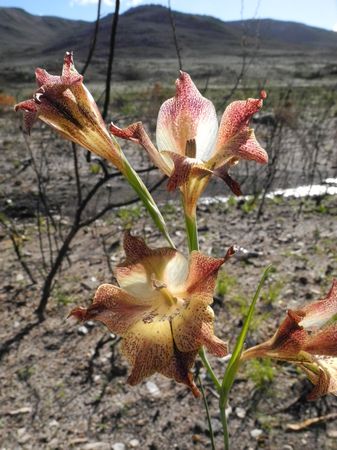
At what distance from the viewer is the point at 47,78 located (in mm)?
979

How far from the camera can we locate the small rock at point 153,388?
300cm

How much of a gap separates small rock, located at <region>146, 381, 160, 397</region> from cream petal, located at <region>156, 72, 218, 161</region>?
88.5 inches

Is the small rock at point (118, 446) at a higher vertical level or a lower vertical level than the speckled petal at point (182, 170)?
lower

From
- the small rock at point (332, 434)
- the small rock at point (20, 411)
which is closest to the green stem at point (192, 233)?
the small rock at point (332, 434)

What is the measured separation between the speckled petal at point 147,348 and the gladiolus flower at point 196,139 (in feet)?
0.89

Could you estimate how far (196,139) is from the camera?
1.07 meters

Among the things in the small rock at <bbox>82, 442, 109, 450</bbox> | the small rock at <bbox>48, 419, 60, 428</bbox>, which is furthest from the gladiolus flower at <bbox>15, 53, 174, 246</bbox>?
the small rock at <bbox>48, 419, 60, 428</bbox>

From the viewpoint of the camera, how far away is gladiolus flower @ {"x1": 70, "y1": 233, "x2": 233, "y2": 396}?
→ 0.84m

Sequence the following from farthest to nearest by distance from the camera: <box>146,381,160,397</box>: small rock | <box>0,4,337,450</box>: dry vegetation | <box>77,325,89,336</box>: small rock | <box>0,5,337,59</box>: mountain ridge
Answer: <box>0,5,337,59</box>: mountain ridge
<box>77,325,89,336</box>: small rock
<box>146,381,160,397</box>: small rock
<box>0,4,337,450</box>: dry vegetation

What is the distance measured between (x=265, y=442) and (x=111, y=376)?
103cm

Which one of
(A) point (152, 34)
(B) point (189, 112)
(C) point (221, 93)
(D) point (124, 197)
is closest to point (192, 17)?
(A) point (152, 34)

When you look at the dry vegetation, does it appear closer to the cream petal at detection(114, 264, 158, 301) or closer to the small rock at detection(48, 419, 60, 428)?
the small rock at detection(48, 419, 60, 428)

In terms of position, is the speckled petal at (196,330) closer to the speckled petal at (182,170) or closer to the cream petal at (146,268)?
the cream petal at (146,268)

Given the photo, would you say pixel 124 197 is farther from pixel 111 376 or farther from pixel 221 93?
pixel 221 93
